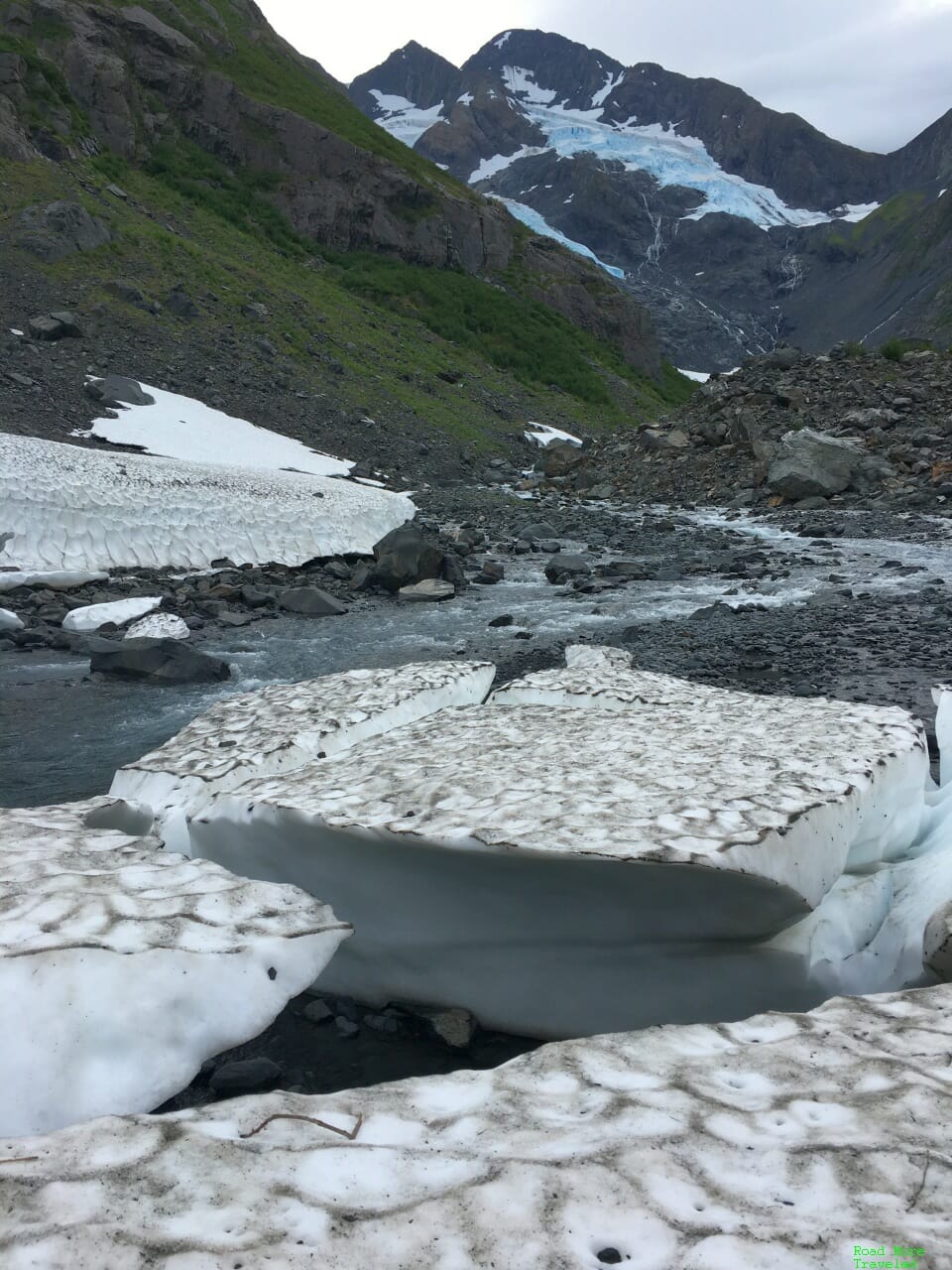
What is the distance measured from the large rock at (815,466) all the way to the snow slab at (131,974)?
1887 centimetres

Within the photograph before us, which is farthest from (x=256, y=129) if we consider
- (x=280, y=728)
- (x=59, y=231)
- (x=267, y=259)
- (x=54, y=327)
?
(x=280, y=728)

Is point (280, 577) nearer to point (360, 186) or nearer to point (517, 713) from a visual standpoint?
point (517, 713)

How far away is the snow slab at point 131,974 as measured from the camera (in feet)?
7.74

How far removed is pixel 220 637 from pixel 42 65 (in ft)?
134

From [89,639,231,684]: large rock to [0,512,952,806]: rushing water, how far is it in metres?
0.16

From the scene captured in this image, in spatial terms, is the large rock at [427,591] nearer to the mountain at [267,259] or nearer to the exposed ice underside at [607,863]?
the exposed ice underside at [607,863]

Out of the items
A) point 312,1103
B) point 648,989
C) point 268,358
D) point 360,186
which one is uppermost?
point 360,186

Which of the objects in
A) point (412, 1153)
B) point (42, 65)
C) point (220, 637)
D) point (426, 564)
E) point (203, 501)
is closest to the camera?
point (412, 1153)

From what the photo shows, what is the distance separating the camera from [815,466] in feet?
65.3

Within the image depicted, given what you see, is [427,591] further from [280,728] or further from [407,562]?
[280,728]

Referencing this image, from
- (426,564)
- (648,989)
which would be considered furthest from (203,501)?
(648,989)

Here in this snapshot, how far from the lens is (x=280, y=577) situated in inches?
550

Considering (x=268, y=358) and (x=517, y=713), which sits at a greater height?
(x=268, y=358)

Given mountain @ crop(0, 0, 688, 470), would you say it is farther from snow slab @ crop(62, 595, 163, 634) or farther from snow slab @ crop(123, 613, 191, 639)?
snow slab @ crop(123, 613, 191, 639)
